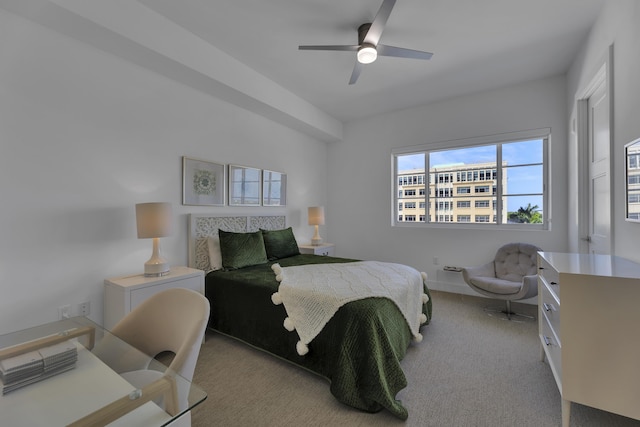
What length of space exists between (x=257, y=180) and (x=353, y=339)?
2646mm

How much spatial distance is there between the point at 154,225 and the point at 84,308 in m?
0.84

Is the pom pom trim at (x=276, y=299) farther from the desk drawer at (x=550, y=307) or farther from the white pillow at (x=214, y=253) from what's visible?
the desk drawer at (x=550, y=307)

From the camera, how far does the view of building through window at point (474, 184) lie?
3.66m

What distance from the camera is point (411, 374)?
6.69ft

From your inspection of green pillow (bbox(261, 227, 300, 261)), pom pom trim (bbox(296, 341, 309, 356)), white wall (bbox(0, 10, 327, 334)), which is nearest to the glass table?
pom pom trim (bbox(296, 341, 309, 356))

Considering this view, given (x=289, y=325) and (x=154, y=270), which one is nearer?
(x=289, y=325)

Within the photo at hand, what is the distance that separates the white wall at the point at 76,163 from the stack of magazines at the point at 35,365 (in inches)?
52.8

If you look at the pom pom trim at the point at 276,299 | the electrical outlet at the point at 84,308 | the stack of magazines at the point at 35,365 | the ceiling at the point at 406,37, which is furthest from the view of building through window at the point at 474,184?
the stack of magazines at the point at 35,365

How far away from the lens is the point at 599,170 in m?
2.40

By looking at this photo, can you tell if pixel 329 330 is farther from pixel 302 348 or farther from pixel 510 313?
pixel 510 313

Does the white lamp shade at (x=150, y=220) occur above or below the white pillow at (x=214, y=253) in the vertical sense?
above

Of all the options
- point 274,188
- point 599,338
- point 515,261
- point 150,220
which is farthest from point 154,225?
point 515,261

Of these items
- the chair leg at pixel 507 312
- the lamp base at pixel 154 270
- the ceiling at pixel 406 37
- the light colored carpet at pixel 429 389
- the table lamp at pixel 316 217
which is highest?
the ceiling at pixel 406 37

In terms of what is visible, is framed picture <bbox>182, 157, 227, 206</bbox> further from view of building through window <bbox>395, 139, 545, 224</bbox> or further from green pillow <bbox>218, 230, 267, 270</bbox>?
view of building through window <bbox>395, 139, 545, 224</bbox>
